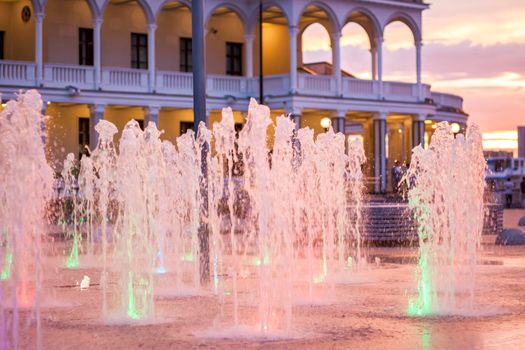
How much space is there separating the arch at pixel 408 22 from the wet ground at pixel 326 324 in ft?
84.6

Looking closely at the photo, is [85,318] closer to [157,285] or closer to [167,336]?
[167,336]

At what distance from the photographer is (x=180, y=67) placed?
3700 centimetres

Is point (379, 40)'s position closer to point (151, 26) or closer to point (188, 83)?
point (188, 83)

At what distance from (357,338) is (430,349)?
745mm

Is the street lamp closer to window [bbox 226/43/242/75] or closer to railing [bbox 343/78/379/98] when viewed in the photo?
railing [bbox 343/78/379/98]

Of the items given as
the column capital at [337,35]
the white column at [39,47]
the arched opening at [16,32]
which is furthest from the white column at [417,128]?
the white column at [39,47]

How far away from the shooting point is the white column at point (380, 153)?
36469 millimetres

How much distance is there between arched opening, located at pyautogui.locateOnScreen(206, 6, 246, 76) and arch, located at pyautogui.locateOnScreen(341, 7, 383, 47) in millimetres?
3994

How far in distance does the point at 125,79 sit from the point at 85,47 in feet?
7.61

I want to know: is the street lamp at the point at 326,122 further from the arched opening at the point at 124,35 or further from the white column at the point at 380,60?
the arched opening at the point at 124,35

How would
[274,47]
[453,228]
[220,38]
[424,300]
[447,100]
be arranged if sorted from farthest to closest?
1. [447,100]
2. [274,47]
3. [220,38]
4. [453,228]
5. [424,300]

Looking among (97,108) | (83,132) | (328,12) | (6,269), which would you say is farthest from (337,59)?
(6,269)

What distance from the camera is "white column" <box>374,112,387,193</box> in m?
36.5

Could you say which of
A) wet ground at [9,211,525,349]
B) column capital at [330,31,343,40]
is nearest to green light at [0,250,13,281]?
wet ground at [9,211,525,349]
